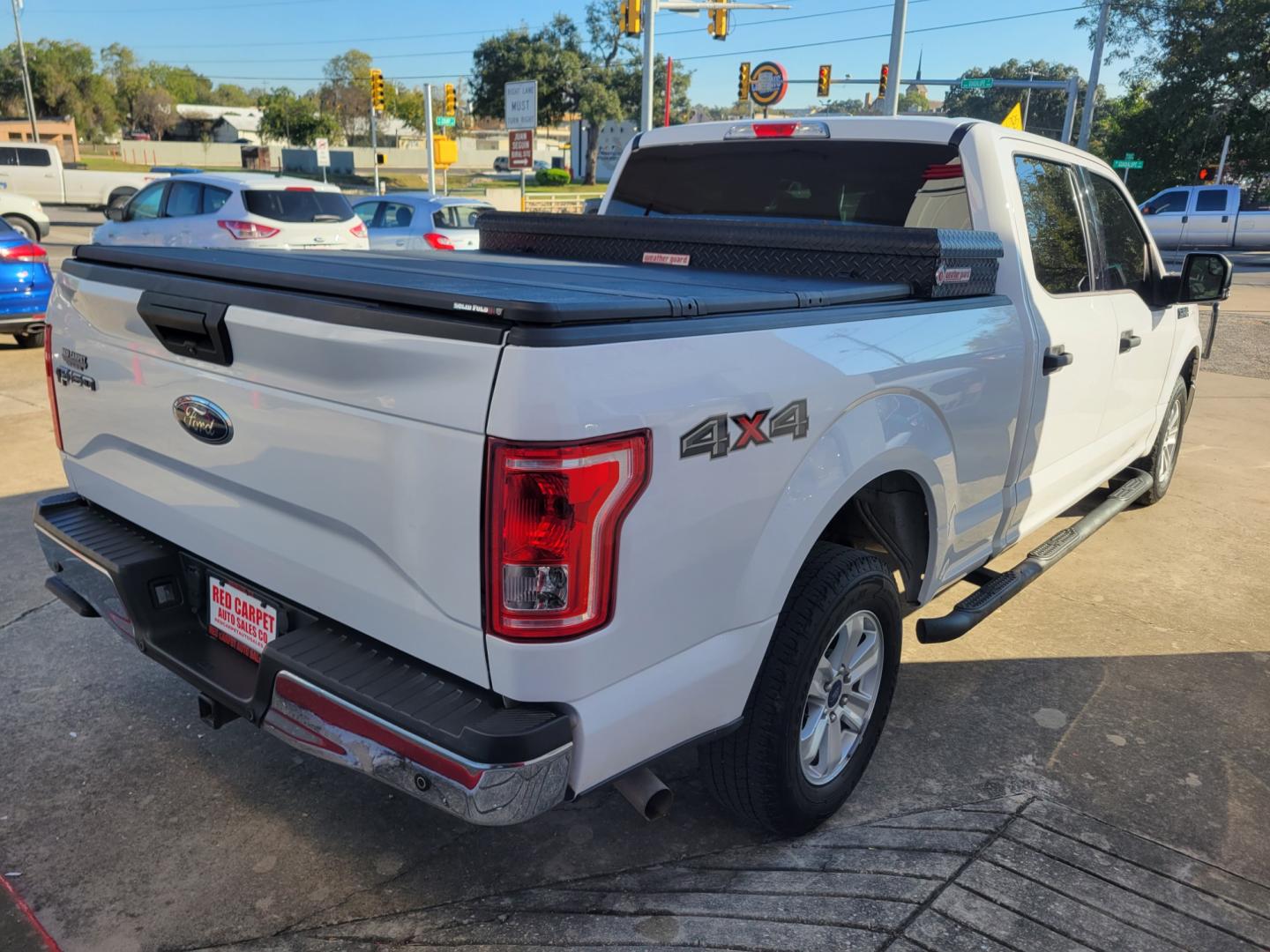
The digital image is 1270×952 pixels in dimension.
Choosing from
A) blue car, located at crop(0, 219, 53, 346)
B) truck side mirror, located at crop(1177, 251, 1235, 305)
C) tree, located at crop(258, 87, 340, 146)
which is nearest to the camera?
truck side mirror, located at crop(1177, 251, 1235, 305)

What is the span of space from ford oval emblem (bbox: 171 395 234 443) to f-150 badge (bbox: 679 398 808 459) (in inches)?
45.2

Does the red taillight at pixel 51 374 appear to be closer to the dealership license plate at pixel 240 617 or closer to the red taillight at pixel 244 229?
the dealership license plate at pixel 240 617


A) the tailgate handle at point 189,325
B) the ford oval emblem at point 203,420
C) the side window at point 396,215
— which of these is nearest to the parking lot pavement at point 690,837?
the ford oval emblem at point 203,420

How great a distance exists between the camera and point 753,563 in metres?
2.29

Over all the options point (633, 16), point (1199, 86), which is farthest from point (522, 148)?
point (1199, 86)

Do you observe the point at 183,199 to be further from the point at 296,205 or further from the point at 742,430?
the point at 742,430

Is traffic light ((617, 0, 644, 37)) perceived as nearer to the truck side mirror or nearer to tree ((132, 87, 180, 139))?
the truck side mirror

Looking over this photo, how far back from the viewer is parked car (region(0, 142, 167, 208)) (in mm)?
28125

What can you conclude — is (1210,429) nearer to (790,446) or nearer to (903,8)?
(790,446)

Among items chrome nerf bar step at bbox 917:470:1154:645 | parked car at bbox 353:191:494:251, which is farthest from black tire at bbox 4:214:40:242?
chrome nerf bar step at bbox 917:470:1154:645

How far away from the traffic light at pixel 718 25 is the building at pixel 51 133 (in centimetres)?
5130

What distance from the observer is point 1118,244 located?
454cm

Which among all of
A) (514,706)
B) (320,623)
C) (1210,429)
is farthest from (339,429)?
(1210,429)

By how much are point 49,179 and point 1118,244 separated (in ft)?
105
